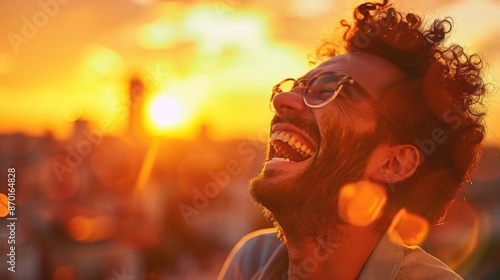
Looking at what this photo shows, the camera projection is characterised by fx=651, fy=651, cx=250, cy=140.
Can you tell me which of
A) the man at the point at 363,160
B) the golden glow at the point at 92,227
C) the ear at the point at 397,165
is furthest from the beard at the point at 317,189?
the golden glow at the point at 92,227

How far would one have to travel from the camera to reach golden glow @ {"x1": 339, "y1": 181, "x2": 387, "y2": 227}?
3049mm

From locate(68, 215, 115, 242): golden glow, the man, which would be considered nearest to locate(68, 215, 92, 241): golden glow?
locate(68, 215, 115, 242): golden glow

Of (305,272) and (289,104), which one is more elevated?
(289,104)

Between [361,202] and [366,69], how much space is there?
0.67 meters

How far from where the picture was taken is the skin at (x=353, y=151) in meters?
3.02

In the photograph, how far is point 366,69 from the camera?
3.22m

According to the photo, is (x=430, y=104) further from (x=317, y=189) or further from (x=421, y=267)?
(x=421, y=267)

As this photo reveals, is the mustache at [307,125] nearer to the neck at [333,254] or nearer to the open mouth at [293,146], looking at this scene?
the open mouth at [293,146]

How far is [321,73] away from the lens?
323 centimetres

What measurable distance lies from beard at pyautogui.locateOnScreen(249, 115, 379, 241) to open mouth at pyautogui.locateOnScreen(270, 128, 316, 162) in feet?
0.26

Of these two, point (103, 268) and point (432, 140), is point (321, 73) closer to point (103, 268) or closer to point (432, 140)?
point (432, 140)

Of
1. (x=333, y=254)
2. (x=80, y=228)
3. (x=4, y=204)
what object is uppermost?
(x=333, y=254)

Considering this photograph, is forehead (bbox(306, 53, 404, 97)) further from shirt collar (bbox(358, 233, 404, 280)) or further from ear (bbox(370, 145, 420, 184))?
shirt collar (bbox(358, 233, 404, 280))

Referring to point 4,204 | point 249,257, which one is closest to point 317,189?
point 249,257
